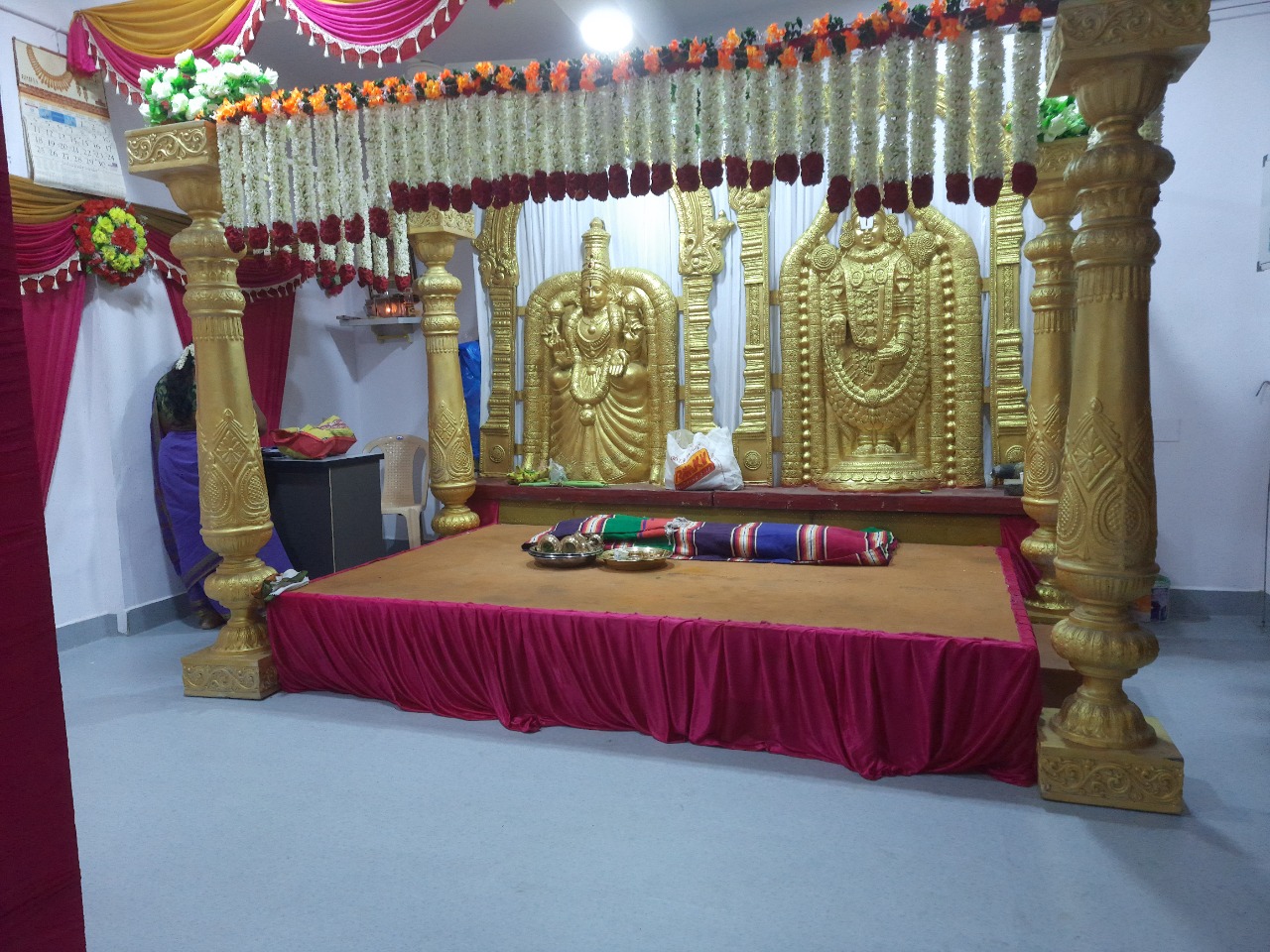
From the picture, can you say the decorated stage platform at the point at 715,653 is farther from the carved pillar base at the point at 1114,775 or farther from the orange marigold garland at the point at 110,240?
the orange marigold garland at the point at 110,240

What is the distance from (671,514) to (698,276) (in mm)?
1565

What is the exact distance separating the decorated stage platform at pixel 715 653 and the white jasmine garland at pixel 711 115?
5.56 feet

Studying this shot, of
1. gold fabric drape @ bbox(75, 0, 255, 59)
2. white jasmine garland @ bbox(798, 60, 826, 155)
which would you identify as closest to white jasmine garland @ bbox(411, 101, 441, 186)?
gold fabric drape @ bbox(75, 0, 255, 59)

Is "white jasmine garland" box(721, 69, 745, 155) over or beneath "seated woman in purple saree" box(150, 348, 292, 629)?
over

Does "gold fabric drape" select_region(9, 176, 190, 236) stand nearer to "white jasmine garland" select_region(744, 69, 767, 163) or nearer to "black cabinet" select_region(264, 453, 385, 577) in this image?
"black cabinet" select_region(264, 453, 385, 577)

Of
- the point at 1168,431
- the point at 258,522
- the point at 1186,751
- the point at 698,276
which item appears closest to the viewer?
the point at 1186,751

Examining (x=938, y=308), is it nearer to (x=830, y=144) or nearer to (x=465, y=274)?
(x=830, y=144)

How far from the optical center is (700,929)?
216 cm

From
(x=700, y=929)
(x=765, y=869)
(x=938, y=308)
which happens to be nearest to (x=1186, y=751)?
(x=765, y=869)

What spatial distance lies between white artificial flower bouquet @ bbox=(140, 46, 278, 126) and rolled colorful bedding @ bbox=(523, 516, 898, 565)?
7.92 ft

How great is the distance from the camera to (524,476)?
237 inches

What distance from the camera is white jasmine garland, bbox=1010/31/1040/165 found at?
2758 mm

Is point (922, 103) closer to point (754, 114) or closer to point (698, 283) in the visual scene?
point (754, 114)

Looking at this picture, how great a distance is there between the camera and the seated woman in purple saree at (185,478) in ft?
16.7
